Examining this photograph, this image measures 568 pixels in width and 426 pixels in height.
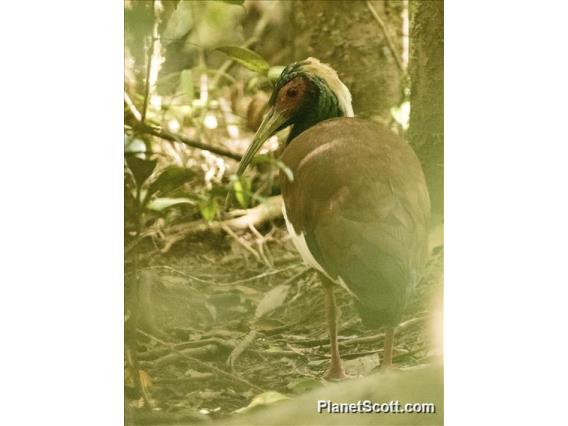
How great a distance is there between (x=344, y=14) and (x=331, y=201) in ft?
1.58

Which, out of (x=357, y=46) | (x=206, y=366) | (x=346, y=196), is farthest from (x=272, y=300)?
(x=357, y=46)

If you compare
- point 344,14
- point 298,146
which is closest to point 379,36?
point 344,14

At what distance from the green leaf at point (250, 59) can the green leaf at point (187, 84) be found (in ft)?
0.35

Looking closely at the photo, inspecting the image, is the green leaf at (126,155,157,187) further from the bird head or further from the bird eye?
the bird eye

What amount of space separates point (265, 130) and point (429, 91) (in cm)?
41

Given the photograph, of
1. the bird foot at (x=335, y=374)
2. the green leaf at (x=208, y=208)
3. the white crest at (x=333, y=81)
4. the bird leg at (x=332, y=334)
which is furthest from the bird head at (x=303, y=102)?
the bird foot at (x=335, y=374)

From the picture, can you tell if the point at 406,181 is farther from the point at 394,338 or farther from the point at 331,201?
the point at 394,338

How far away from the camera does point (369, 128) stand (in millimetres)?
2729

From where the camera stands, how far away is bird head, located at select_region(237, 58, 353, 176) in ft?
9.09

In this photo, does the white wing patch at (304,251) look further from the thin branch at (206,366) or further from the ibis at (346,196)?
the thin branch at (206,366)

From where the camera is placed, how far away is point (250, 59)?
108 inches

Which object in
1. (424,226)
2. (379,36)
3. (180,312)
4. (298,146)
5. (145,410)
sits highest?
(379,36)

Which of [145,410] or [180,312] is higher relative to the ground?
[180,312]

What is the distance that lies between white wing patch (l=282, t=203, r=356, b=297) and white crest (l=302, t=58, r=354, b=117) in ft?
0.97
